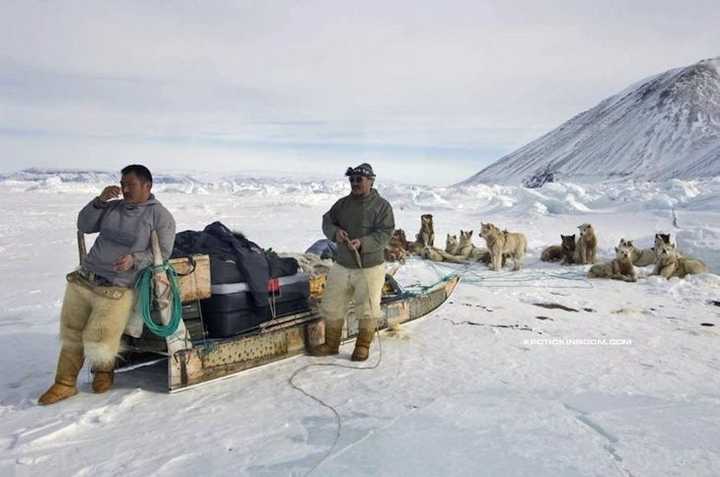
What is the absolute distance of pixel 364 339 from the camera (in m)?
4.88

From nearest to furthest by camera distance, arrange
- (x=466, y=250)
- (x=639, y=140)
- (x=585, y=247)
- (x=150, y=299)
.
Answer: (x=150, y=299) < (x=585, y=247) < (x=466, y=250) < (x=639, y=140)

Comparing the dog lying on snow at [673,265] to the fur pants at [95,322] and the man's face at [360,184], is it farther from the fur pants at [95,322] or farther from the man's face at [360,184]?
the fur pants at [95,322]

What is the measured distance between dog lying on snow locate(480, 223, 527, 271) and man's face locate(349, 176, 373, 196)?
625 centimetres

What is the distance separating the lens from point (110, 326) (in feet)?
12.6

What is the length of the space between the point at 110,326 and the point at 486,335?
374 centimetres

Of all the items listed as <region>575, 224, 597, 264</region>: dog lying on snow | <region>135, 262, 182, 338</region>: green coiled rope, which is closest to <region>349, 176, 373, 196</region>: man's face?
<region>135, 262, 182, 338</region>: green coiled rope

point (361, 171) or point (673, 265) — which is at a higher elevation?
point (361, 171)

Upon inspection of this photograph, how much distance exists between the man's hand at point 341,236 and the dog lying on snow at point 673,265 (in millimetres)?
7048

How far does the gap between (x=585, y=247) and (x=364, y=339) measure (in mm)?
7612

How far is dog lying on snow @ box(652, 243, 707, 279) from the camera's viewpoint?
9.25 meters

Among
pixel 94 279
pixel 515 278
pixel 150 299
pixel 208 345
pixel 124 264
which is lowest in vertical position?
pixel 515 278

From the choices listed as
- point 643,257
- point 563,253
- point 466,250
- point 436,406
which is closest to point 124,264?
point 436,406

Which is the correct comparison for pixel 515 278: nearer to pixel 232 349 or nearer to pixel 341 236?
pixel 341 236

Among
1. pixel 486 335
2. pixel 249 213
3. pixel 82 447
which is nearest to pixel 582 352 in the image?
pixel 486 335
